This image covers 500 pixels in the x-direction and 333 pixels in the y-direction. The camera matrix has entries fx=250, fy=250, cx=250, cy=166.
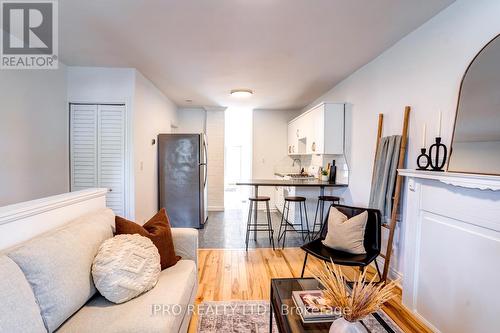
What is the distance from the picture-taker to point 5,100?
242cm

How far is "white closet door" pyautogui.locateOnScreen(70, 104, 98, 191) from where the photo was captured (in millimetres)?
3441

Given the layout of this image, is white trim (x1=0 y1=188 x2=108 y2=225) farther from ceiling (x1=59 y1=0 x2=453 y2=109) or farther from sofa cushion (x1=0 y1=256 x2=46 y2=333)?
ceiling (x1=59 y1=0 x2=453 y2=109)

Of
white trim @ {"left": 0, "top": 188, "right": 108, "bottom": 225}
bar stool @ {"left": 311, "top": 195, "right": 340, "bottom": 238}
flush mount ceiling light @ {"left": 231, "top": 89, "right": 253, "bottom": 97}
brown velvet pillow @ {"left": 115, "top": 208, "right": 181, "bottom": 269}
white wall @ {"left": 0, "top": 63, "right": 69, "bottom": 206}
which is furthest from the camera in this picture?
flush mount ceiling light @ {"left": 231, "top": 89, "right": 253, "bottom": 97}

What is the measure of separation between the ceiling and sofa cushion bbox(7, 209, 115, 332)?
177 cm

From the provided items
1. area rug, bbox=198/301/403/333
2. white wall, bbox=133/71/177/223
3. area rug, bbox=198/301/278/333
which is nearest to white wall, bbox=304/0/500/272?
area rug, bbox=198/301/403/333

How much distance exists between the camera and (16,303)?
100 centimetres

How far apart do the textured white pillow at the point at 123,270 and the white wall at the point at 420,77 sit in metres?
2.35

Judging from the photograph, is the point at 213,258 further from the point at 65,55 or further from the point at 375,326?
the point at 65,55

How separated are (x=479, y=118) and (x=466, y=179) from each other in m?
0.46

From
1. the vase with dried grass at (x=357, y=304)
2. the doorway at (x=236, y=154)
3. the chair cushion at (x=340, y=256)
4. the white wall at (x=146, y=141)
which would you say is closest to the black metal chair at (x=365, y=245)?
the chair cushion at (x=340, y=256)

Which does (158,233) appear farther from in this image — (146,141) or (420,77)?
(420,77)

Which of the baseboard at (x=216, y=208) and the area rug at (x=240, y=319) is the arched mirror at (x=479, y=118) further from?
the baseboard at (x=216, y=208)

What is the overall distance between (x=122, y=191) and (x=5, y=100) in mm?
1567

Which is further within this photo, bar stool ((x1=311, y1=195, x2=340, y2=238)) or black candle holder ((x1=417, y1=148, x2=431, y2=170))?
bar stool ((x1=311, y1=195, x2=340, y2=238))
